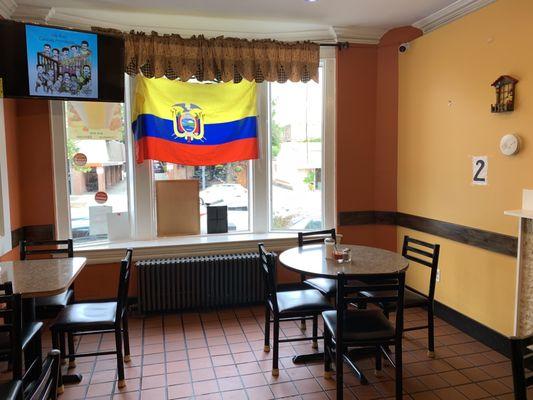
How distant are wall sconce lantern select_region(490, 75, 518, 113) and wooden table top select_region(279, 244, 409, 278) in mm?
1268

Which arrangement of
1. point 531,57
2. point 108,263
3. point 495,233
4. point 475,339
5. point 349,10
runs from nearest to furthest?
point 531,57, point 495,233, point 475,339, point 349,10, point 108,263

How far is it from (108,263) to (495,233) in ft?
10.6

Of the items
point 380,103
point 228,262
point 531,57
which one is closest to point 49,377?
point 228,262

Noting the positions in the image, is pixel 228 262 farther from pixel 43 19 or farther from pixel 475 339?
pixel 43 19

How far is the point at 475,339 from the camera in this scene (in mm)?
3357

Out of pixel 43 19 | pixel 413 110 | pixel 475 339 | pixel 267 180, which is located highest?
pixel 43 19

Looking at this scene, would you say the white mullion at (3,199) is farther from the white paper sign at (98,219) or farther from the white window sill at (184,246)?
the white paper sign at (98,219)

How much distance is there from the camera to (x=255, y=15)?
3725 mm

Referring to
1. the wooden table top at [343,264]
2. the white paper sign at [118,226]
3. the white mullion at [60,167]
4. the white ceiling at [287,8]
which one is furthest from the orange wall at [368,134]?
the white mullion at [60,167]

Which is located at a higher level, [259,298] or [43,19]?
[43,19]

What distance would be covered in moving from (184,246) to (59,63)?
1862 mm

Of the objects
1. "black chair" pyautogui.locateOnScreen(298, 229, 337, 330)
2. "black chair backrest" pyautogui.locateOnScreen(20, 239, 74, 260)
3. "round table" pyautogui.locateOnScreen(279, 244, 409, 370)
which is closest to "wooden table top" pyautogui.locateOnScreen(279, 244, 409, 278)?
"round table" pyautogui.locateOnScreen(279, 244, 409, 370)

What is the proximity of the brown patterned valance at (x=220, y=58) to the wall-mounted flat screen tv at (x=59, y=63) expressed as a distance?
1.04 feet

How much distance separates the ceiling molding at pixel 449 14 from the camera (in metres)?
3.28
